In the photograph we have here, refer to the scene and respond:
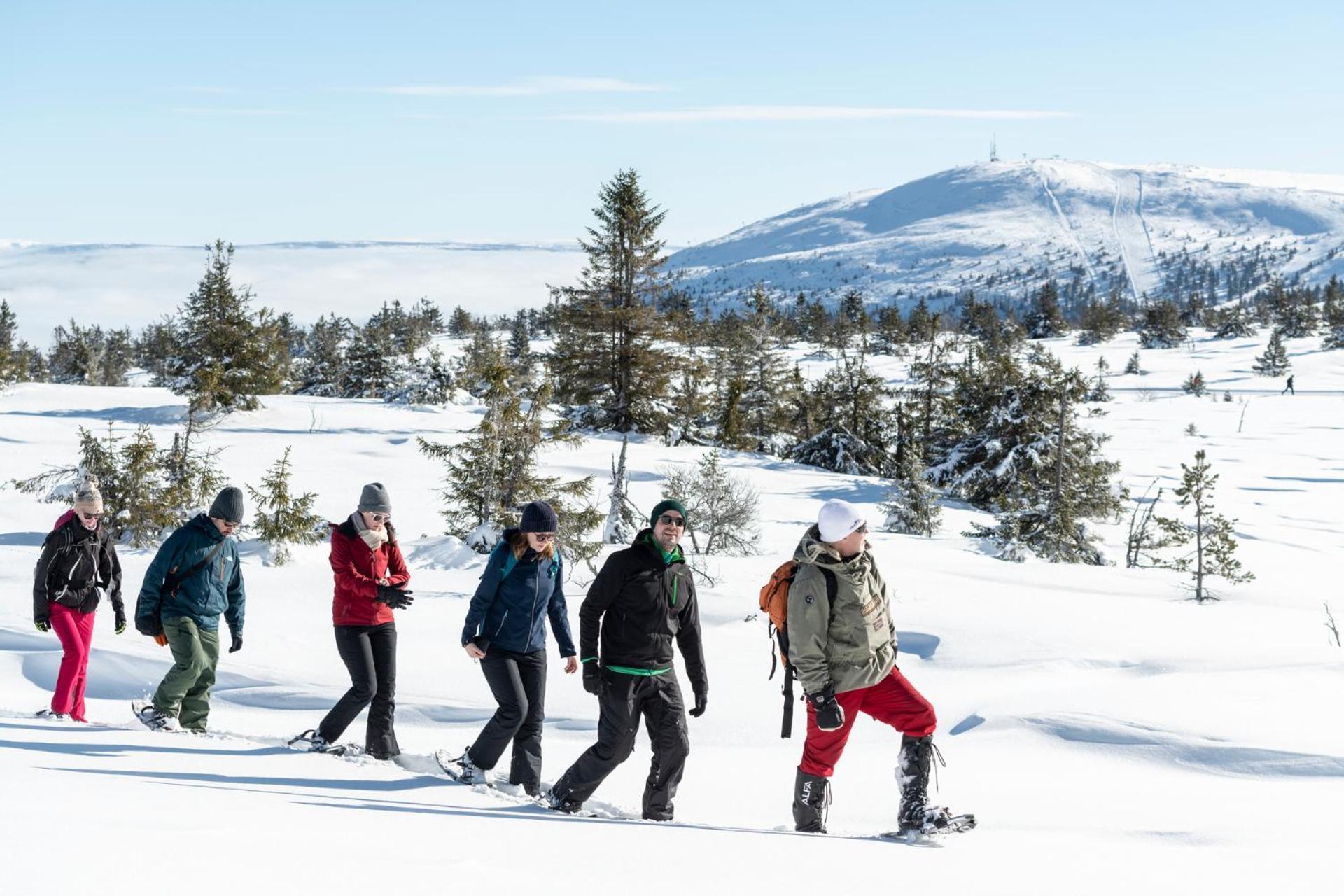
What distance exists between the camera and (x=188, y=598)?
6.52 metres

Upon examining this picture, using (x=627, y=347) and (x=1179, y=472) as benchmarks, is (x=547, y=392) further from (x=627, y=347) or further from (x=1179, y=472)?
(x=1179, y=472)

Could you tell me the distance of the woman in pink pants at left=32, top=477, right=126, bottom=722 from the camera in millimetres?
6930

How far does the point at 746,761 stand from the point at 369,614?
2.96 meters

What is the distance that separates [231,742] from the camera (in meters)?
6.32

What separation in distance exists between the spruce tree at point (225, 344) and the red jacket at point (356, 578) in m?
30.1

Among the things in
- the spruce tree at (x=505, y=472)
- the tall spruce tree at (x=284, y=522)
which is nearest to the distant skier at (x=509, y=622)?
the tall spruce tree at (x=284, y=522)

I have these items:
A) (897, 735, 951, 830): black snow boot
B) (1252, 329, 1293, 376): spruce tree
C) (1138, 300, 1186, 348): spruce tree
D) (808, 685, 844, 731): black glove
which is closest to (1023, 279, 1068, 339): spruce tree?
(1138, 300, 1186, 348): spruce tree

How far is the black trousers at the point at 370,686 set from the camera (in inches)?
248

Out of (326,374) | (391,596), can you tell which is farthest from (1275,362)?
(391,596)

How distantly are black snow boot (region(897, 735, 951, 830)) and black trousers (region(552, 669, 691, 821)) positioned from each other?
1218 millimetres

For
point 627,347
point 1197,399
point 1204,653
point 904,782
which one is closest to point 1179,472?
point 627,347

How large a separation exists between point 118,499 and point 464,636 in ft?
44.0

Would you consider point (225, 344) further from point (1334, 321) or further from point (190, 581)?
point (1334, 321)

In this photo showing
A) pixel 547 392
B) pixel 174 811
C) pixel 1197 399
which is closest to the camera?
pixel 174 811
